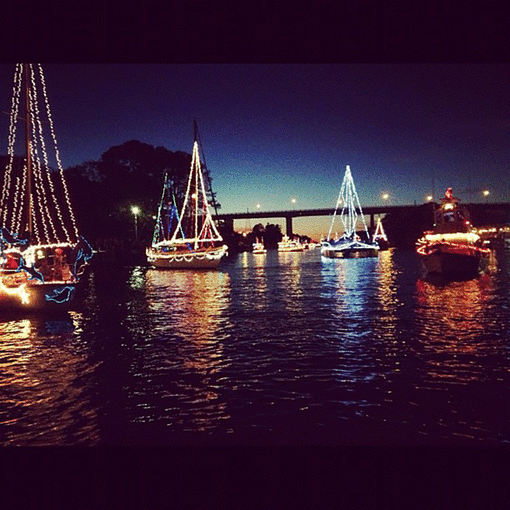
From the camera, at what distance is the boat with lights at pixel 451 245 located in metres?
40.9

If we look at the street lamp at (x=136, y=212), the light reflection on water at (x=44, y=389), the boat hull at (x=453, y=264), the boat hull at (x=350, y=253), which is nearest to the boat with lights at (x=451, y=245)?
the boat hull at (x=453, y=264)

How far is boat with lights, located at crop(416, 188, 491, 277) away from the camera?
4088 cm

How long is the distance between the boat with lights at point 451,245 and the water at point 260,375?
1663 centimetres

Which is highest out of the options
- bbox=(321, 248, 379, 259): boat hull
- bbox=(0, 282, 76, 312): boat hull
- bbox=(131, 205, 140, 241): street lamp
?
bbox=(131, 205, 140, 241): street lamp

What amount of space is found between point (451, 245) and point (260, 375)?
107 feet

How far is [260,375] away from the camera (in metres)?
12.4

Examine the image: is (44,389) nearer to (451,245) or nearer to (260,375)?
(260,375)

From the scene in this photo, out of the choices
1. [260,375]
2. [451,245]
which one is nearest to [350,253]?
[451,245]

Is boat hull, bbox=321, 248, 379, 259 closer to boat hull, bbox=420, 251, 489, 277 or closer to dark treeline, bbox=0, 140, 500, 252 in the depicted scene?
dark treeline, bbox=0, 140, 500, 252

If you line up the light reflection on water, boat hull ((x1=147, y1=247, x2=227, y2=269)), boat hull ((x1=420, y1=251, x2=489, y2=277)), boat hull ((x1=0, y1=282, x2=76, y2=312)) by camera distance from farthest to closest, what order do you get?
boat hull ((x1=147, y1=247, x2=227, y2=269)), boat hull ((x1=420, y1=251, x2=489, y2=277)), boat hull ((x1=0, y1=282, x2=76, y2=312)), the light reflection on water

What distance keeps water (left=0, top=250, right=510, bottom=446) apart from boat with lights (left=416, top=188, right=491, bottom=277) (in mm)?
16633

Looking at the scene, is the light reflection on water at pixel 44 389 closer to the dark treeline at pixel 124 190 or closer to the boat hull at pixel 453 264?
the boat hull at pixel 453 264

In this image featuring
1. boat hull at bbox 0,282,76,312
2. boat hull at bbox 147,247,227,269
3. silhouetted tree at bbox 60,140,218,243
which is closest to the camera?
boat hull at bbox 0,282,76,312

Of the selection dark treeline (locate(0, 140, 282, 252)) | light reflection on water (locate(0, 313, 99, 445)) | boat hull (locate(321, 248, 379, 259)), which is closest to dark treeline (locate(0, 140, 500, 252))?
dark treeline (locate(0, 140, 282, 252))
